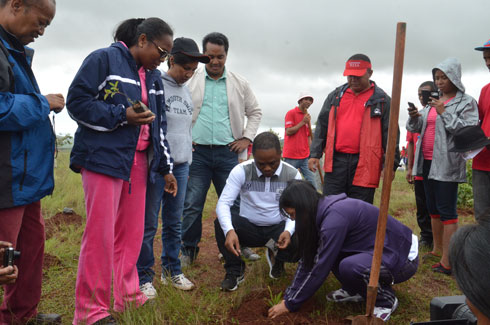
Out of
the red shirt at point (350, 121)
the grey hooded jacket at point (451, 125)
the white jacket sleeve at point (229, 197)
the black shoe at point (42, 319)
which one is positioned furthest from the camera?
the red shirt at point (350, 121)

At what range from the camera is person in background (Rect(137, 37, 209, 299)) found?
120 inches

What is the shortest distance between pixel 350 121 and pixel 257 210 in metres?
1.35

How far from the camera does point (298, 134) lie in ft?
23.5

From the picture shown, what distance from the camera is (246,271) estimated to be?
375 cm

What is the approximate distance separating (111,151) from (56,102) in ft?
1.31

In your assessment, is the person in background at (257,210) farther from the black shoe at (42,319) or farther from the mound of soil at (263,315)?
the black shoe at (42,319)

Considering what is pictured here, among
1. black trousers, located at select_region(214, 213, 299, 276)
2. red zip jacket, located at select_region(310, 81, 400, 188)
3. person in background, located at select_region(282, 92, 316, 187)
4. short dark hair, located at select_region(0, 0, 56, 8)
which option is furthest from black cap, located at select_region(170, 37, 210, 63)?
person in background, located at select_region(282, 92, 316, 187)

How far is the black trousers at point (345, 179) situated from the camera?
4.01m

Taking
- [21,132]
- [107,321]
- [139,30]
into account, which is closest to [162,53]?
[139,30]

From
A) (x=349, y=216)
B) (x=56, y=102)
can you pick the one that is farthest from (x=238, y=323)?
(x=56, y=102)

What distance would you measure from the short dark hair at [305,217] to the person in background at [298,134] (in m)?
4.36

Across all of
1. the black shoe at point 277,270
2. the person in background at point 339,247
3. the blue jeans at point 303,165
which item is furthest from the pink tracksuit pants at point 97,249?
the blue jeans at point 303,165

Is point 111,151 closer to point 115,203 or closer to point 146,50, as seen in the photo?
point 115,203

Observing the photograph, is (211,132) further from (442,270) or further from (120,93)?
(442,270)
